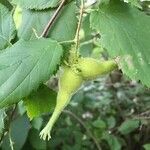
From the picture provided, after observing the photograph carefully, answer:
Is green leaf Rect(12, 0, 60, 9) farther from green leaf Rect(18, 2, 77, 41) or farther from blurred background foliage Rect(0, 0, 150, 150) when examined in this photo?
blurred background foliage Rect(0, 0, 150, 150)

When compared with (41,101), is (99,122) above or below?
below

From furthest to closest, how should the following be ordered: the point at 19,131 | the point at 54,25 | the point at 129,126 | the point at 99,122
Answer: the point at 99,122 → the point at 129,126 → the point at 19,131 → the point at 54,25

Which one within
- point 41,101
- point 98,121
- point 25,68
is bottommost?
point 98,121

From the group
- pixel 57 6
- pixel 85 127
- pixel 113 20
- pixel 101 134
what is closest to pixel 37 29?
pixel 57 6

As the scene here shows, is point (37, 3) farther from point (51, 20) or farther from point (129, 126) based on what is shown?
point (129, 126)

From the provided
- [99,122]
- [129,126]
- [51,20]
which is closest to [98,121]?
[99,122]

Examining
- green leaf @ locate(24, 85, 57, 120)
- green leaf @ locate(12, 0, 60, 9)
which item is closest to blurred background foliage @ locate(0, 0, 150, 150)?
green leaf @ locate(24, 85, 57, 120)

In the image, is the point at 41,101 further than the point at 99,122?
No
